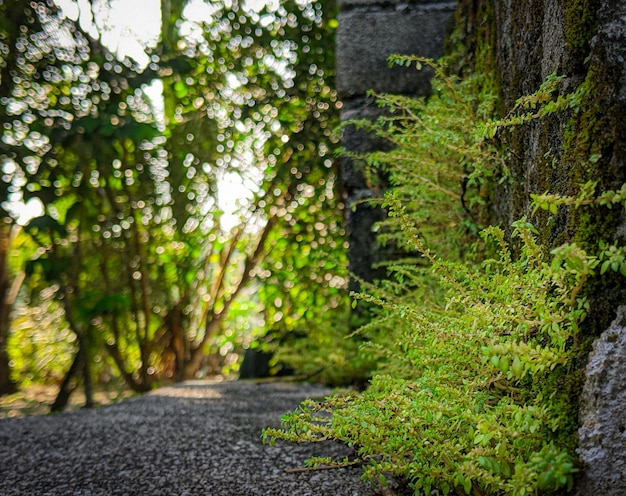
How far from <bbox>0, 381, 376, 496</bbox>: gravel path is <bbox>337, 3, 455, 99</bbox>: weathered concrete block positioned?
2.01 metres

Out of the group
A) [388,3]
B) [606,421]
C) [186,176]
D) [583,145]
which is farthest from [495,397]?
[186,176]

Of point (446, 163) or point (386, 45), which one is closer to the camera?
point (446, 163)

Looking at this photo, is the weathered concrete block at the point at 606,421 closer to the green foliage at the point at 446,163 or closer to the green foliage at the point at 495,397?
the green foliage at the point at 495,397

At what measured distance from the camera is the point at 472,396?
4.38 feet

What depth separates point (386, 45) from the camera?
3607 millimetres

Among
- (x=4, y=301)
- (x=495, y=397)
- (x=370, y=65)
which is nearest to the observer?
(x=495, y=397)

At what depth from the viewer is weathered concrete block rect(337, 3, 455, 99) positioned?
356cm

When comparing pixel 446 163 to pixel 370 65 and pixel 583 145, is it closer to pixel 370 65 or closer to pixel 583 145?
pixel 583 145

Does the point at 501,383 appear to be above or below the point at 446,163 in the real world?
below

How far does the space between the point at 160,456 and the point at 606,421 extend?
4.81 ft

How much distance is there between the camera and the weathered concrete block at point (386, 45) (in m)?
3.56

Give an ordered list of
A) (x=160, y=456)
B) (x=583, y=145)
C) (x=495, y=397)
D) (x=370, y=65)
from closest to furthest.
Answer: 1. (x=583, y=145)
2. (x=495, y=397)
3. (x=160, y=456)
4. (x=370, y=65)

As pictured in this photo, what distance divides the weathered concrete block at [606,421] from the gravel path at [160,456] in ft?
2.10

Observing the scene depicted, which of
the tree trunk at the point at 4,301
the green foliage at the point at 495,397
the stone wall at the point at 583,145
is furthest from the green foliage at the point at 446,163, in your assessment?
the tree trunk at the point at 4,301
